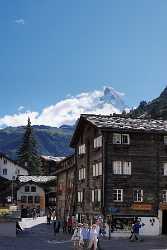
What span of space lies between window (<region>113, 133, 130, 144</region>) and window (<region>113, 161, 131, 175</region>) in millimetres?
2239

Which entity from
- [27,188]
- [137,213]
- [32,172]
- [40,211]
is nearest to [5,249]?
[137,213]

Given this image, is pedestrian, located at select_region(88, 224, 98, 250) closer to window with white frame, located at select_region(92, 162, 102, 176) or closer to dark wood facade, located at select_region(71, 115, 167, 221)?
dark wood facade, located at select_region(71, 115, 167, 221)

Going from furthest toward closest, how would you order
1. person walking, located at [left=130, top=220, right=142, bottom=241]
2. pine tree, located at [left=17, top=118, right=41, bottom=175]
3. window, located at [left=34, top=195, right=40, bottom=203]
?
pine tree, located at [left=17, top=118, right=41, bottom=175]
window, located at [left=34, top=195, right=40, bottom=203]
person walking, located at [left=130, top=220, right=142, bottom=241]

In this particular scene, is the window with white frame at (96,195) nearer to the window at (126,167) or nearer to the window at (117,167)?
the window at (117,167)

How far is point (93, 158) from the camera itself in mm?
64500

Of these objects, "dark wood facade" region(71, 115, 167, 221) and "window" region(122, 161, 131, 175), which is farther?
"window" region(122, 161, 131, 175)

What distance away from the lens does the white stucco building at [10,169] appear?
432 feet

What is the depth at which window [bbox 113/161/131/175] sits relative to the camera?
196 ft

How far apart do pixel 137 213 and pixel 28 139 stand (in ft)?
283

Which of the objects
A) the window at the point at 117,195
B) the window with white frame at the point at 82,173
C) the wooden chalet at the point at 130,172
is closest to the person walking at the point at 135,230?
the wooden chalet at the point at 130,172

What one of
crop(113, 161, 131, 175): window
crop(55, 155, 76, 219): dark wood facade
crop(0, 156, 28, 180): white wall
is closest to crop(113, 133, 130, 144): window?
crop(113, 161, 131, 175): window

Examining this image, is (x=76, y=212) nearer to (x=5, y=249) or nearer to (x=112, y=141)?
(x=112, y=141)

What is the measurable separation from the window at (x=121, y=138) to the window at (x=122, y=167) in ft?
7.35

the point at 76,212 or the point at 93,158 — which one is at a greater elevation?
the point at 93,158
